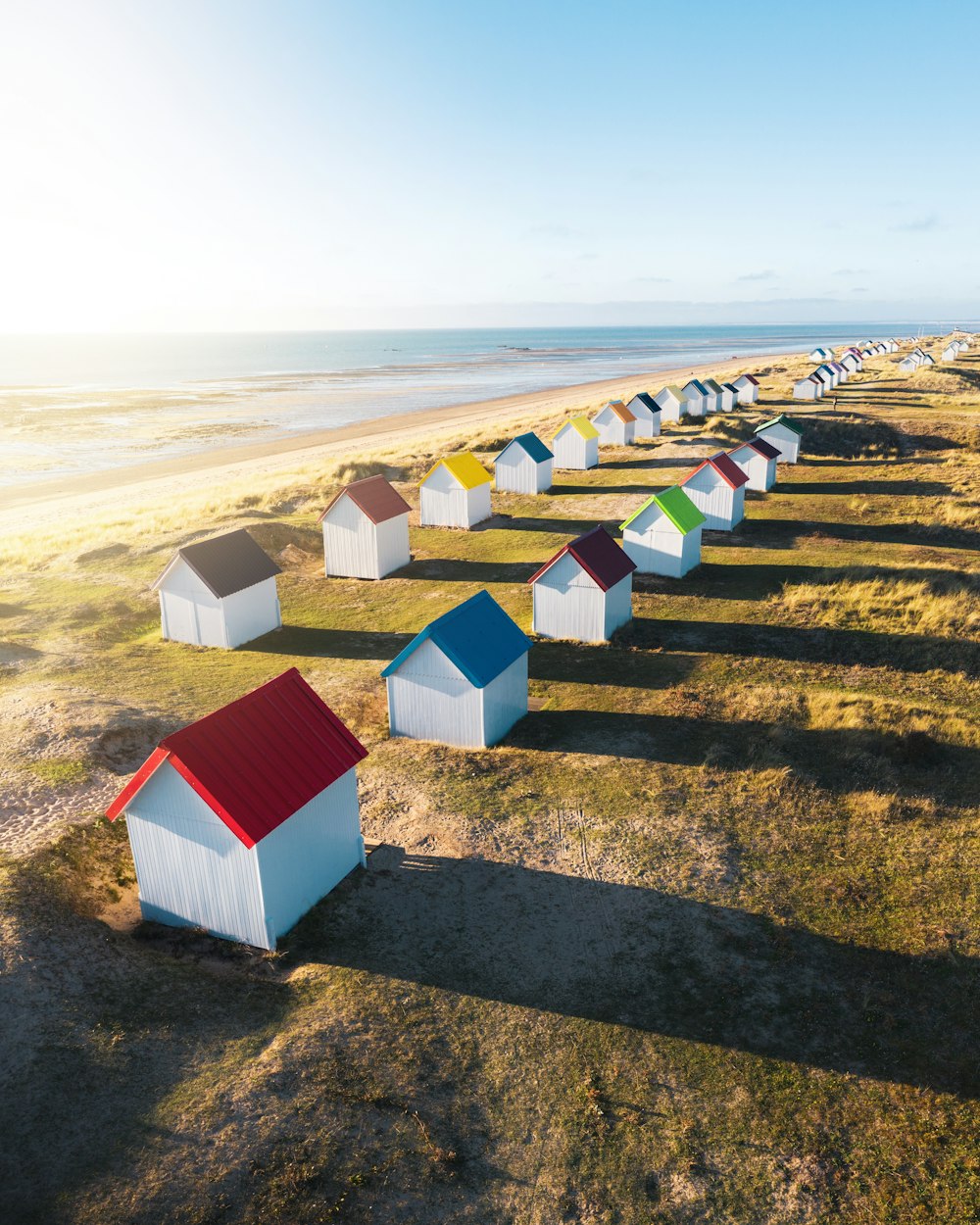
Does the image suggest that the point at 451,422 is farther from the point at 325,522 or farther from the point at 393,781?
the point at 393,781

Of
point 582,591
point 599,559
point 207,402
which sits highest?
point 207,402

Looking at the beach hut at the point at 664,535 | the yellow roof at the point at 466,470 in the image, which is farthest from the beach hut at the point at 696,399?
the beach hut at the point at 664,535

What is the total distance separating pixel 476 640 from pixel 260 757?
8.12 m

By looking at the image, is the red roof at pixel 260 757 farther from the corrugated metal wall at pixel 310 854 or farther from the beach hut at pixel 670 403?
the beach hut at pixel 670 403

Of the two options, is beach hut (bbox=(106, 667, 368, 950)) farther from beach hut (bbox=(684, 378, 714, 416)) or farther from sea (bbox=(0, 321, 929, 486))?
beach hut (bbox=(684, 378, 714, 416))

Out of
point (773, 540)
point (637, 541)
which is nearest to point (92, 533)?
point (637, 541)

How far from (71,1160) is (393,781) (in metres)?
10.8

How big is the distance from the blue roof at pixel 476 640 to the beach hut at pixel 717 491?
21215 mm

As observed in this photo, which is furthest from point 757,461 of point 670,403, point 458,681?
point 458,681

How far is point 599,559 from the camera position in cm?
2814

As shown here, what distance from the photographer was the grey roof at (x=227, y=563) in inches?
1136

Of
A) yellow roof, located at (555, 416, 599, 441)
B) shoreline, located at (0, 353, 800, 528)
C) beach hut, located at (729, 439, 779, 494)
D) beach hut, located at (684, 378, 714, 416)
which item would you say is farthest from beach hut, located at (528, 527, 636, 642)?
beach hut, located at (684, 378, 714, 416)

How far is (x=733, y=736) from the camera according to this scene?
70.5ft

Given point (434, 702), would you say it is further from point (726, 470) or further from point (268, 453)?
point (268, 453)
